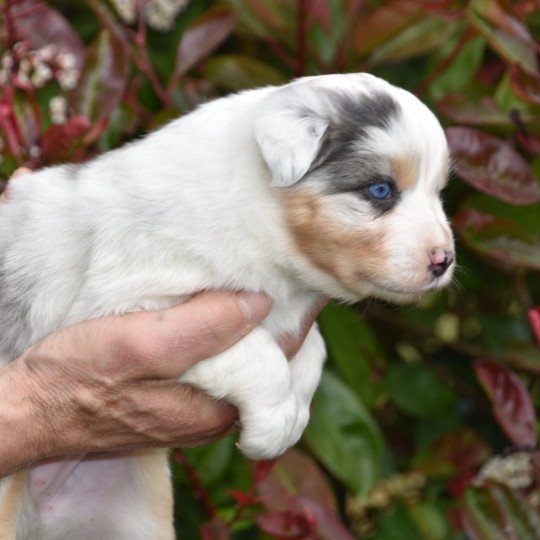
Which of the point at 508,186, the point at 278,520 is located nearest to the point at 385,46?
the point at 508,186

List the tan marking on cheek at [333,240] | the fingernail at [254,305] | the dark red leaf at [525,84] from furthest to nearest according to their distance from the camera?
the dark red leaf at [525,84] < the fingernail at [254,305] < the tan marking on cheek at [333,240]

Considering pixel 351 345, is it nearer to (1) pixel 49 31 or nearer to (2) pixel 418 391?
(2) pixel 418 391

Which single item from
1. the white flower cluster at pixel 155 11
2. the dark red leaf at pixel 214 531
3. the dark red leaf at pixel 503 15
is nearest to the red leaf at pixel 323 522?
the dark red leaf at pixel 214 531

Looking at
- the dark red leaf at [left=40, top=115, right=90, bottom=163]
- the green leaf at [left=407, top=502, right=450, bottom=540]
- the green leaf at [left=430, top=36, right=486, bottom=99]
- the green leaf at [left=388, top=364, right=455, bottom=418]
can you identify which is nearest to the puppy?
the dark red leaf at [left=40, top=115, right=90, bottom=163]

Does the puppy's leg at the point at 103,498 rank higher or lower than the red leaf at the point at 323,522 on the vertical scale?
higher

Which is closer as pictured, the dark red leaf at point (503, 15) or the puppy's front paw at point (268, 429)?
the puppy's front paw at point (268, 429)

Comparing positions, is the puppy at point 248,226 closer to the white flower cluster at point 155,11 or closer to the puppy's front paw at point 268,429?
the puppy's front paw at point 268,429
